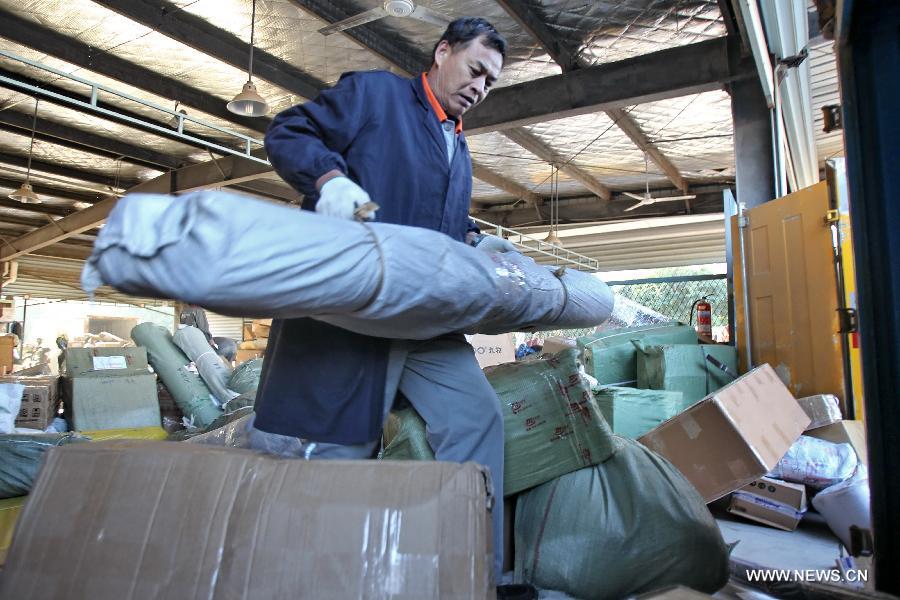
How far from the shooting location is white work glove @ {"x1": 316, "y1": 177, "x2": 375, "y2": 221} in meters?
1.14

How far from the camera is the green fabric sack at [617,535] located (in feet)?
4.96

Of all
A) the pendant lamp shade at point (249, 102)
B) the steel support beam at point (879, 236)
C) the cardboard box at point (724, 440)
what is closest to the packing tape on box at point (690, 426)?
the cardboard box at point (724, 440)

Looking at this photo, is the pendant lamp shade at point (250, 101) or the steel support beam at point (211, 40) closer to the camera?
the steel support beam at point (211, 40)

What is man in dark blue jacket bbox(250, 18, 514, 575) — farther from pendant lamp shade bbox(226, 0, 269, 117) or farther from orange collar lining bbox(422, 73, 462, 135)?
pendant lamp shade bbox(226, 0, 269, 117)

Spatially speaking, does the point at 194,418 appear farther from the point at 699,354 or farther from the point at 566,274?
the point at 699,354

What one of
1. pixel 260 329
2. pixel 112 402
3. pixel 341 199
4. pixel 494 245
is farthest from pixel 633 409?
pixel 260 329

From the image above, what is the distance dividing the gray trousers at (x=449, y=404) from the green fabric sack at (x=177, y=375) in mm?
2332

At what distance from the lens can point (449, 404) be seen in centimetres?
142

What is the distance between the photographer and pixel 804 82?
4.52m

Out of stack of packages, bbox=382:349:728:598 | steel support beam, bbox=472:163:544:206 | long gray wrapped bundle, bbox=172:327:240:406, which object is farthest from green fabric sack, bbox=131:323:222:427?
steel support beam, bbox=472:163:544:206

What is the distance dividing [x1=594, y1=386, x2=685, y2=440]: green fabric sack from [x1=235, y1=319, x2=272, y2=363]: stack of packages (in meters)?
6.16

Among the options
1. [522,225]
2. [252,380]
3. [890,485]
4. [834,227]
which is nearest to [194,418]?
[252,380]

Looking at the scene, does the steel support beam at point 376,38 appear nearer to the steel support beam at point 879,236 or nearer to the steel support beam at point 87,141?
the steel support beam at point 879,236

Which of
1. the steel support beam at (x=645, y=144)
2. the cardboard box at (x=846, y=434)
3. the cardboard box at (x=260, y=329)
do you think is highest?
the steel support beam at (x=645, y=144)
